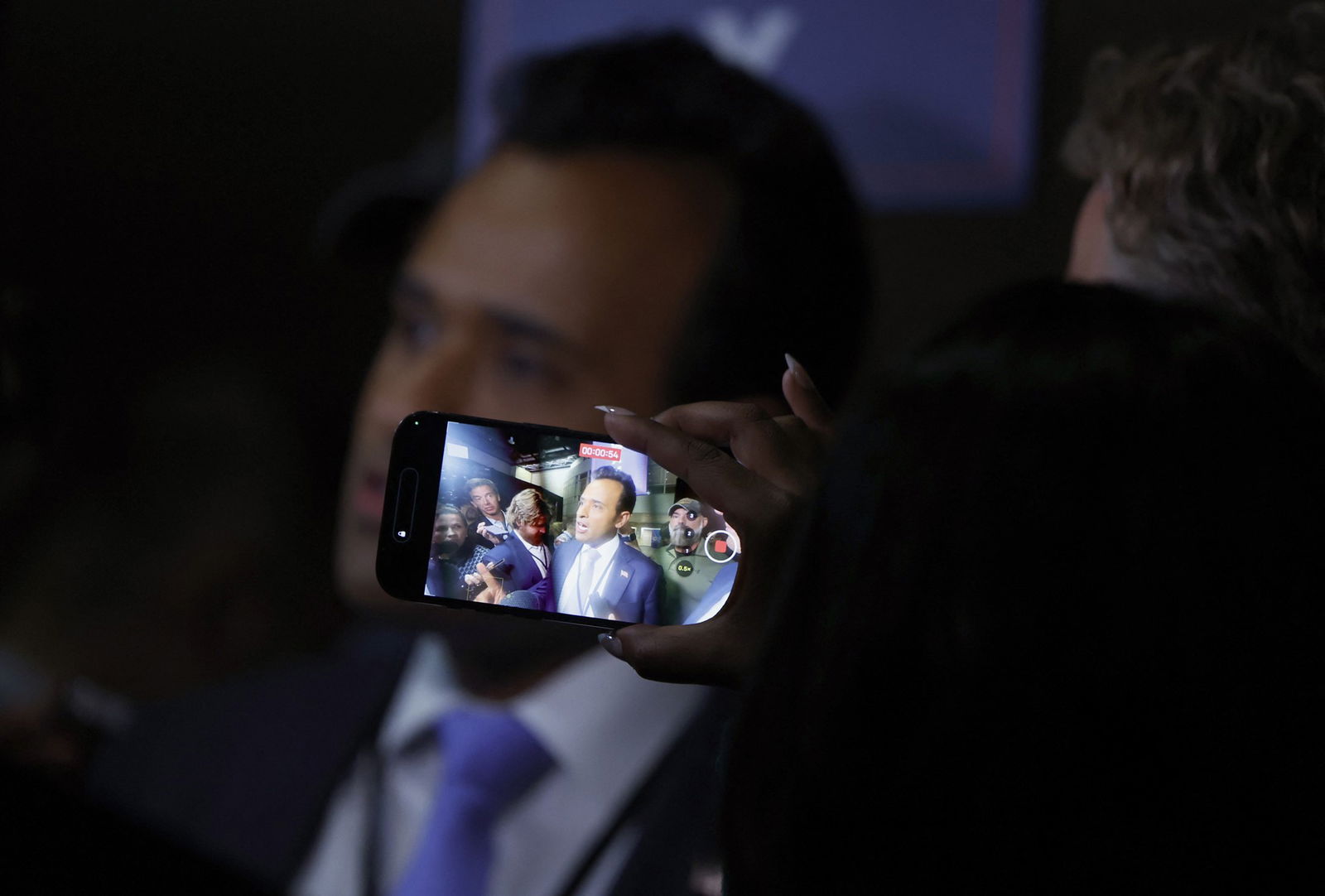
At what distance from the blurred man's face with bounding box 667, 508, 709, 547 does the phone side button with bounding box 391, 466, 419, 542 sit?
12 cm

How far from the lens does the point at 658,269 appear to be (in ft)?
3.39

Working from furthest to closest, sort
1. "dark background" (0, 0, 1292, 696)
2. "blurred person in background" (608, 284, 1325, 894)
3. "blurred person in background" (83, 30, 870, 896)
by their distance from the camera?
"dark background" (0, 0, 1292, 696) → "blurred person in background" (83, 30, 870, 896) → "blurred person in background" (608, 284, 1325, 894)

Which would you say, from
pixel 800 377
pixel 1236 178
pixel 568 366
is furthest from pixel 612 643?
pixel 568 366

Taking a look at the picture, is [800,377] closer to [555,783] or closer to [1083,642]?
[1083,642]

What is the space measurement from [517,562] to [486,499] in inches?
1.4

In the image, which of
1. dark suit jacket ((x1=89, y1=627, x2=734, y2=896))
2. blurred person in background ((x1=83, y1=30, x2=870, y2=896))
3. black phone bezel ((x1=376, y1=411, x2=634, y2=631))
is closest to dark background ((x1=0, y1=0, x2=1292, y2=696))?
dark suit jacket ((x1=89, y1=627, x2=734, y2=896))

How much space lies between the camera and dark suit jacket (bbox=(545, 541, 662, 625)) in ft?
1.58

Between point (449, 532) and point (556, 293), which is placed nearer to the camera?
point (449, 532)

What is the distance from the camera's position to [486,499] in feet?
1.67

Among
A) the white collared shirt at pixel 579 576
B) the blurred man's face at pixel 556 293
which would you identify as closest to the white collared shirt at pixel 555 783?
the blurred man's face at pixel 556 293

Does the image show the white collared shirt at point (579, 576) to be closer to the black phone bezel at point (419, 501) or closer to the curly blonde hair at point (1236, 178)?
the black phone bezel at point (419, 501)

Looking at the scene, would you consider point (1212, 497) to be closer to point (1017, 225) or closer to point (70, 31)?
point (1017, 225)

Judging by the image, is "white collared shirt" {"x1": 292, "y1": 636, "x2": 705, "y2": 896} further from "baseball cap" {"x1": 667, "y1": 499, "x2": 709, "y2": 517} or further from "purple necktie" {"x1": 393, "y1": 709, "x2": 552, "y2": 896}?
"baseball cap" {"x1": 667, "y1": 499, "x2": 709, "y2": 517}

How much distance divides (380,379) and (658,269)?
1.12ft
